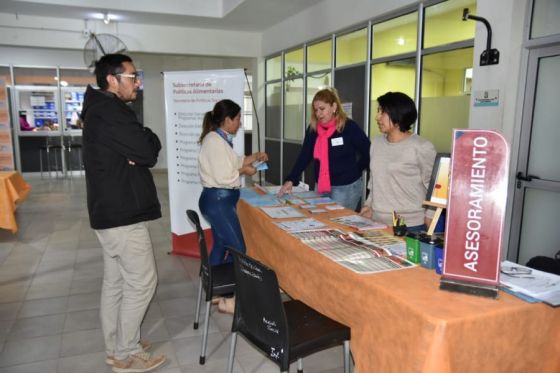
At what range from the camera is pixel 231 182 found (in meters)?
2.77

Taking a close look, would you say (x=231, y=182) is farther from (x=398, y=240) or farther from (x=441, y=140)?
(x=441, y=140)

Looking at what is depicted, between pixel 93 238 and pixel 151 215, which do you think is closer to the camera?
pixel 151 215

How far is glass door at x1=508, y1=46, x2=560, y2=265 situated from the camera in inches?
125

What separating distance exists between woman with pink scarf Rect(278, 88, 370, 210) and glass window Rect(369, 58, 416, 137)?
181cm

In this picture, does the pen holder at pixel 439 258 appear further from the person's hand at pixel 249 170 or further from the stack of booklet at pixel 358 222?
the person's hand at pixel 249 170

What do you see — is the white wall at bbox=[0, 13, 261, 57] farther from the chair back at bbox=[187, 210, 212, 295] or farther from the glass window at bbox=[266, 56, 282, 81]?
the chair back at bbox=[187, 210, 212, 295]

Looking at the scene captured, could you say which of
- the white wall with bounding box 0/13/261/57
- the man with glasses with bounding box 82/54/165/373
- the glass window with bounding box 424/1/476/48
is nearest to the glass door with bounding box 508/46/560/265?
the glass window with bounding box 424/1/476/48

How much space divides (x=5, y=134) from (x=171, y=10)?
4.06 metres

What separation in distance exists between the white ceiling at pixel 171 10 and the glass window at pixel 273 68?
0.75 metres

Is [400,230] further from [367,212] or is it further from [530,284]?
[530,284]

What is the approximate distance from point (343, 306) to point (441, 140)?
9.47ft

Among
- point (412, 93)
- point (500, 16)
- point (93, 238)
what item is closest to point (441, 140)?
point (412, 93)

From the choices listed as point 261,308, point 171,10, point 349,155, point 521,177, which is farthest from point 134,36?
point 261,308

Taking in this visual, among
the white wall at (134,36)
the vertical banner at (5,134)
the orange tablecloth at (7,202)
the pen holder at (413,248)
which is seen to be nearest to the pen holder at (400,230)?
the pen holder at (413,248)
